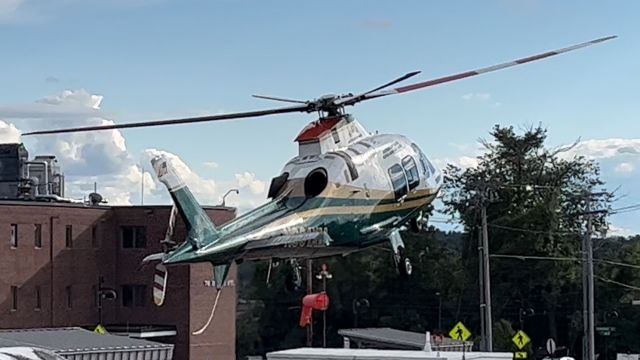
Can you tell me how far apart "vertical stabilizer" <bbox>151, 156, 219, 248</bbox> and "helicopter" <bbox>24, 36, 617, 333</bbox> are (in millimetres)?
20

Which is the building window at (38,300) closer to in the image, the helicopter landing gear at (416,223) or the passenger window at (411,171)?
the helicopter landing gear at (416,223)

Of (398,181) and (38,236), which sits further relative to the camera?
(38,236)

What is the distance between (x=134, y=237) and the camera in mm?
69125

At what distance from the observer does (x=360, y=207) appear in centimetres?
2800

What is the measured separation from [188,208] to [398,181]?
5.46 metres

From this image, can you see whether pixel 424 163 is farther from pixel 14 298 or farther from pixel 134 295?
pixel 134 295

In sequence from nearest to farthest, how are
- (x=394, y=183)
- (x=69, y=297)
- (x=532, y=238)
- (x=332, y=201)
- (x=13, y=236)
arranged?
(x=332, y=201) → (x=394, y=183) → (x=13, y=236) → (x=69, y=297) → (x=532, y=238)

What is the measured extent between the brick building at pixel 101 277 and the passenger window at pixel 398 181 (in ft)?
A: 113

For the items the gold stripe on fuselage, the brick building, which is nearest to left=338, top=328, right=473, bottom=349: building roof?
the brick building

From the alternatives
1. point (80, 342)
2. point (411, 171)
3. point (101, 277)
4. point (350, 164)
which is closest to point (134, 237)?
point (101, 277)

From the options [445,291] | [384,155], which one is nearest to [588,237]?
[384,155]

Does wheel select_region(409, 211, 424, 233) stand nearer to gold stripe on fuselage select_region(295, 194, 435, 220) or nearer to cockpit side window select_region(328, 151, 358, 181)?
gold stripe on fuselage select_region(295, 194, 435, 220)

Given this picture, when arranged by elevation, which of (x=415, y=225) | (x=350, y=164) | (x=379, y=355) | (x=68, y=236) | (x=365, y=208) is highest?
(x=68, y=236)

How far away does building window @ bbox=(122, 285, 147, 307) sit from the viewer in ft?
225
